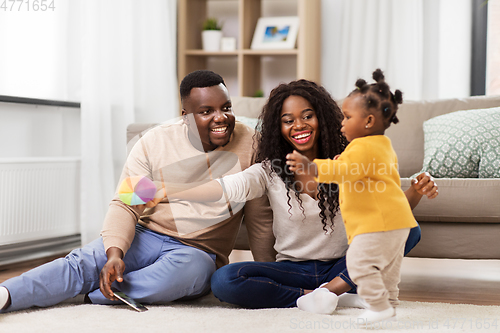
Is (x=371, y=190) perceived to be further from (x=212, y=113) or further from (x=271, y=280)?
(x=212, y=113)

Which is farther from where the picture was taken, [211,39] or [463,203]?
[211,39]

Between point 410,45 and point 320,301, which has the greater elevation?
point 410,45

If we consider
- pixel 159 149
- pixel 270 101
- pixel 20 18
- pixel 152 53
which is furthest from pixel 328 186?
pixel 152 53

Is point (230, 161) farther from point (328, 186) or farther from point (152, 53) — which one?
point (152, 53)

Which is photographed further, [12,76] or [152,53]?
[152,53]

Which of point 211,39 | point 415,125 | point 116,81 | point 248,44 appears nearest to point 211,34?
point 211,39

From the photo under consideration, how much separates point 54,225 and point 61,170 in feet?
0.88

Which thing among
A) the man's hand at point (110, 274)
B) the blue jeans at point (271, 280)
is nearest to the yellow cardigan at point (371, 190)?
the blue jeans at point (271, 280)

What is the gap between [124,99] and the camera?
2.70 metres

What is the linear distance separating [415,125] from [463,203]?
60 centimetres

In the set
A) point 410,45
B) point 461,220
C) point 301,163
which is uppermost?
point 410,45

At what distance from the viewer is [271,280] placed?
1367 mm

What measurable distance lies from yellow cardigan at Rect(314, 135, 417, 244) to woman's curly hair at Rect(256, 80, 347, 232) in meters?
0.28

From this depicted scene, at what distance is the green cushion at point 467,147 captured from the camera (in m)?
1.89
